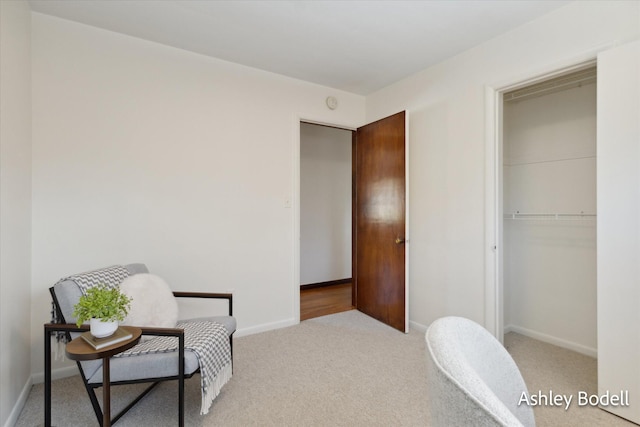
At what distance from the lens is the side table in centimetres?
140

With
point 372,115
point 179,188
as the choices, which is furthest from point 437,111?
point 179,188

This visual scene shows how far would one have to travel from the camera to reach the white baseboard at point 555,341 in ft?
8.57

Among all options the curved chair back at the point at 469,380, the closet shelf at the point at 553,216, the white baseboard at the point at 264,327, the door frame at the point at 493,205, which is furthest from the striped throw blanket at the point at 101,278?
the closet shelf at the point at 553,216

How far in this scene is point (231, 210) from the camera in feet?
9.89

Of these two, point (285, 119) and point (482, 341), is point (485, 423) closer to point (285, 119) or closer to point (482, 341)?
point (482, 341)

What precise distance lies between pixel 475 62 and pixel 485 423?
2899mm

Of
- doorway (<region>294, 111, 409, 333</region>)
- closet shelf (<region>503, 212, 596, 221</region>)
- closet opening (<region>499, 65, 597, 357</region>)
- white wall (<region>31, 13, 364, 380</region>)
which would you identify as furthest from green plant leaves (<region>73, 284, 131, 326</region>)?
closet shelf (<region>503, 212, 596, 221</region>)

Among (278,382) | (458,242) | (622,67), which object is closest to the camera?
(622,67)

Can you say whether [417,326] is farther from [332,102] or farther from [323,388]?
[332,102]

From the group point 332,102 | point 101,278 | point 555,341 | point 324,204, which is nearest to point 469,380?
point 101,278

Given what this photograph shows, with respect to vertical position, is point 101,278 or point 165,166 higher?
point 165,166

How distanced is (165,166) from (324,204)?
9.42 feet

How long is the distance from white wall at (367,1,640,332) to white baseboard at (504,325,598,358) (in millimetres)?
776

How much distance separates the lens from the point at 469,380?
0.63 metres
